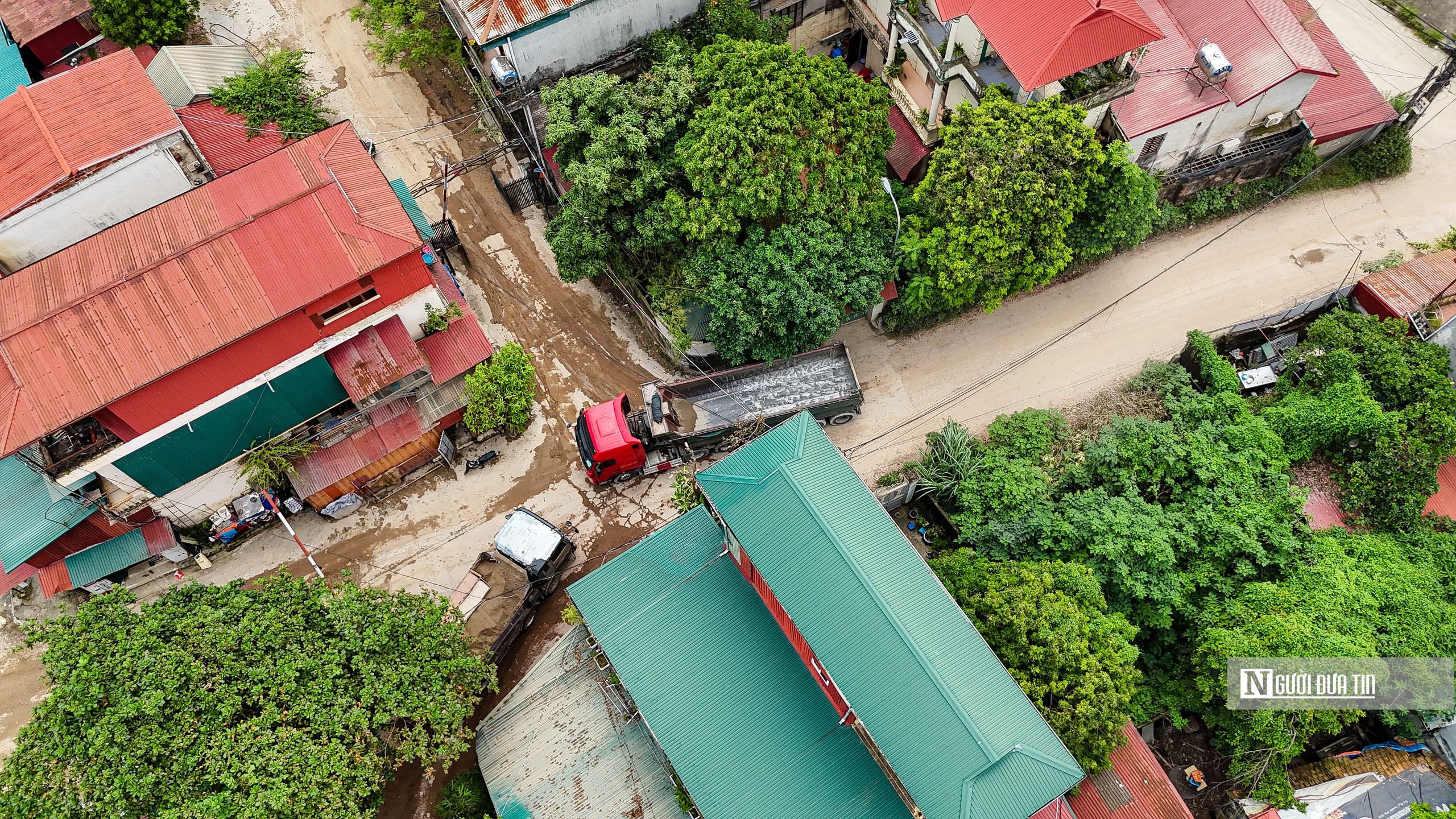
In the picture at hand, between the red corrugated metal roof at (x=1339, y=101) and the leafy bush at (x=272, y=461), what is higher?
the leafy bush at (x=272, y=461)

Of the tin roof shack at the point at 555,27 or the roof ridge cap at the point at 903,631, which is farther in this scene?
the tin roof shack at the point at 555,27

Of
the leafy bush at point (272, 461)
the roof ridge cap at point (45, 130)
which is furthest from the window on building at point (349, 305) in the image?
the roof ridge cap at point (45, 130)

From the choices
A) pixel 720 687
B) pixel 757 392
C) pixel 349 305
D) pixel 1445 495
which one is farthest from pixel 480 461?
pixel 1445 495

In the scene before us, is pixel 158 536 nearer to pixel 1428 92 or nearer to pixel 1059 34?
pixel 1059 34

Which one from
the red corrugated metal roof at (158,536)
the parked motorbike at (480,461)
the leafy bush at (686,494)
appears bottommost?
the leafy bush at (686,494)

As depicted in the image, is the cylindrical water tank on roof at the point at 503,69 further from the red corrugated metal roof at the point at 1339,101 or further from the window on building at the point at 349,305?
the red corrugated metal roof at the point at 1339,101

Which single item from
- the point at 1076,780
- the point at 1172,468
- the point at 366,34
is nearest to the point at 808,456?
the point at 1076,780
